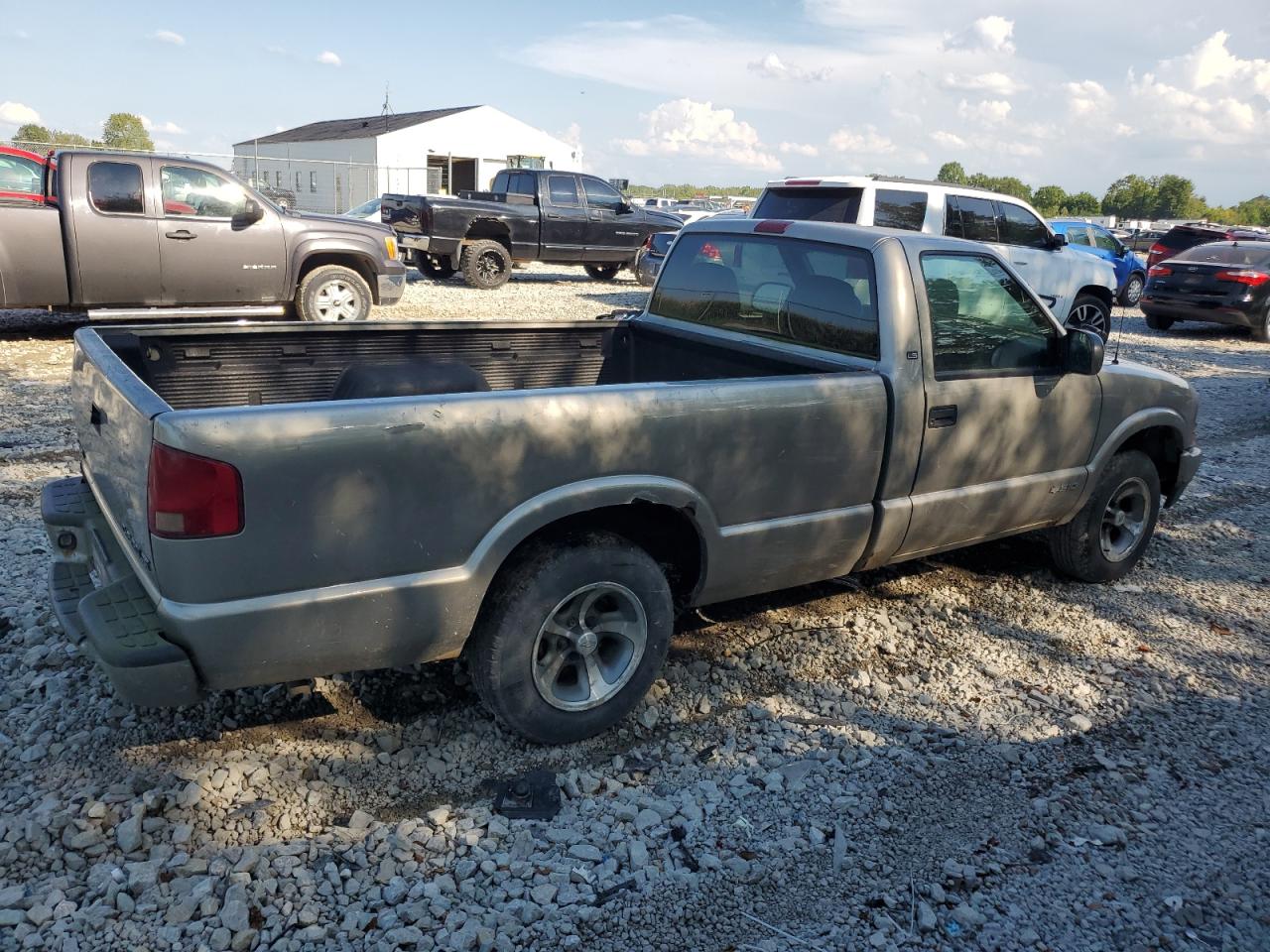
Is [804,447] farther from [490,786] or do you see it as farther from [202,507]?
[202,507]

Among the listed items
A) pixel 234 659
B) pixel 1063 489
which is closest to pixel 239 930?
pixel 234 659

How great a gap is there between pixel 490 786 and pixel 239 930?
91 cm

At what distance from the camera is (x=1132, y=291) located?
2023cm

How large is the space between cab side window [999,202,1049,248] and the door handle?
791 cm

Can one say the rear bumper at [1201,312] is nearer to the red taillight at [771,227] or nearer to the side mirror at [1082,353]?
the side mirror at [1082,353]

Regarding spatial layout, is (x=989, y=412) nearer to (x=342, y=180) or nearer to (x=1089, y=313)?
(x=1089, y=313)

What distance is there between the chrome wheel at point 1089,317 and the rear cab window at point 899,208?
358 centimetres

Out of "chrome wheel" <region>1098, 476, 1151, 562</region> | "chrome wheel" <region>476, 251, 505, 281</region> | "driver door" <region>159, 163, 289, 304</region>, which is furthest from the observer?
"chrome wheel" <region>476, 251, 505, 281</region>

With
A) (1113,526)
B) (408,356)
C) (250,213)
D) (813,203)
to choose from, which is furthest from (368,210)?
(1113,526)

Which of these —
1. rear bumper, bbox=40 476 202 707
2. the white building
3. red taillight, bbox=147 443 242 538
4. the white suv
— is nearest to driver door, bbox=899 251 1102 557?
red taillight, bbox=147 443 242 538

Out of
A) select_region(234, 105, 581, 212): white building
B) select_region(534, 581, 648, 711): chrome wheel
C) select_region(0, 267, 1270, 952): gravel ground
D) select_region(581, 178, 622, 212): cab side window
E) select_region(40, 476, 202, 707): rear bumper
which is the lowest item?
select_region(0, 267, 1270, 952): gravel ground

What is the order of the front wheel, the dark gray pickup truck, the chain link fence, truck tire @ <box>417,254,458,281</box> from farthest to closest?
1. the chain link fence
2. the front wheel
3. truck tire @ <box>417,254,458,281</box>
4. the dark gray pickup truck

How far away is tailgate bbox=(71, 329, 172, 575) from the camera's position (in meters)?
2.72

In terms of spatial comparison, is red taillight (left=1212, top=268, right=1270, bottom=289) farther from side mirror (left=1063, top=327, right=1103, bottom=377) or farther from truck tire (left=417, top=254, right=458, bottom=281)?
side mirror (left=1063, top=327, right=1103, bottom=377)
